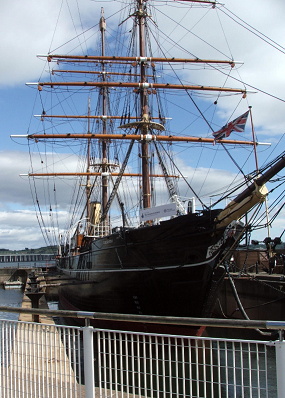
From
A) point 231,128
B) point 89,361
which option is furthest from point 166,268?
point 89,361

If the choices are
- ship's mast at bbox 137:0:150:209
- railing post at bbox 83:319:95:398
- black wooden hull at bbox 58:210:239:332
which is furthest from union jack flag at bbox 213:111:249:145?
railing post at bbox 83:319:95:398

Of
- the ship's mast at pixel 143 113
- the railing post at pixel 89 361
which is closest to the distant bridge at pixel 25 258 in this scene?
the ship's mast at pixel 143 113

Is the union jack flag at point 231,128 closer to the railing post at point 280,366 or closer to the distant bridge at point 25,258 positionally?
the railing post at point 280,366

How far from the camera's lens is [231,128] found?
54.2ft

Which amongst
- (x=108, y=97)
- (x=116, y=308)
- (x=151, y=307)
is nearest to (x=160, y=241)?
(x=151, y=307)

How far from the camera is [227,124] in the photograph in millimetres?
16734

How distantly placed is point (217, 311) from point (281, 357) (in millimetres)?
19446

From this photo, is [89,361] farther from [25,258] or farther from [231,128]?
[25,258]

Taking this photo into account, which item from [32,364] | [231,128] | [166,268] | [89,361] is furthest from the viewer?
[231,128]

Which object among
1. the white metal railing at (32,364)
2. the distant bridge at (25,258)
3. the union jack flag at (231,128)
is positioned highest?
the union jack flag at (231,128)

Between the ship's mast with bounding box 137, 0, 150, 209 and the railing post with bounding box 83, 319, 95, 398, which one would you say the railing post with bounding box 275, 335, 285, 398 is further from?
the ship's mast with bounding box 137, 0, 150, 209

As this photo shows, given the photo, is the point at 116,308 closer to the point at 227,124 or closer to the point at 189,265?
the point at 189,265

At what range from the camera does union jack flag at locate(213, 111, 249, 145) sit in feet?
54.0

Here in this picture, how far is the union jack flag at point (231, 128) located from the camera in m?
16.5
